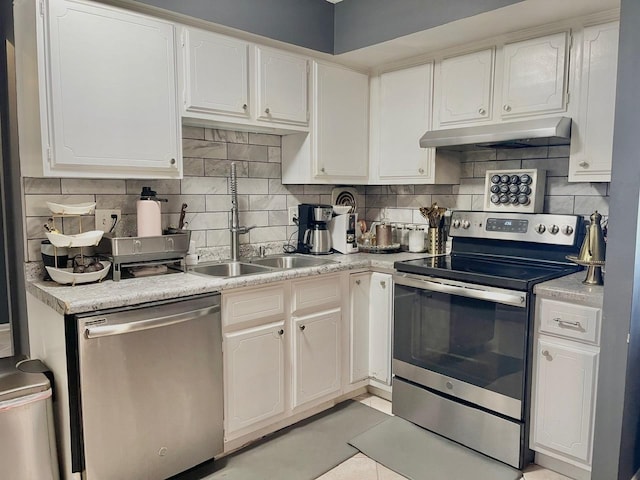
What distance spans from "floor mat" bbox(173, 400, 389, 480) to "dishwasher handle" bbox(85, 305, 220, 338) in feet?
2.51

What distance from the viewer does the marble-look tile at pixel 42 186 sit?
2171 mm

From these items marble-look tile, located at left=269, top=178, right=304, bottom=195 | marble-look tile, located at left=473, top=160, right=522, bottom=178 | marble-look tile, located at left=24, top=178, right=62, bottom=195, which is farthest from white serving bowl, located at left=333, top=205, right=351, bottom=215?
marble-look tile, located at left=24, top=178, right=62, bottom=195

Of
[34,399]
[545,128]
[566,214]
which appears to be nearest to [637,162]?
[545,128]

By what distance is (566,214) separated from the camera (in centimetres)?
258

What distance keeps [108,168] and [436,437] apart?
2.16 metres

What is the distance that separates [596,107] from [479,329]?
1234mm

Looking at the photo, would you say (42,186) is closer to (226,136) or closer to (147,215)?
(147,215)

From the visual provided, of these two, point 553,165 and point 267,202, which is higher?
point 553,165

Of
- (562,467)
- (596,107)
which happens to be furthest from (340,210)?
(562,467)

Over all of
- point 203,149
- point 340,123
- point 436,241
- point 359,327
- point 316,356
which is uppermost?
point 340,123

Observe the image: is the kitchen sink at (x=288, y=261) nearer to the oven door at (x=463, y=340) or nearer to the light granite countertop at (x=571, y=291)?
the oven door at (x=463, y=340)

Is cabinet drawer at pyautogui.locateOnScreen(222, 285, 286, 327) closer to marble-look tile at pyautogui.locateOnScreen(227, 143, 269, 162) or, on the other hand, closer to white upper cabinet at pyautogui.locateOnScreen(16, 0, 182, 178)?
white upper cabinet at pyautogui.locateOnScreen(16, 0, 182, 178)

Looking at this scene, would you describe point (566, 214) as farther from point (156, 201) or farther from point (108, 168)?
point (108, 168)

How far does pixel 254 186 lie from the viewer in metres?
3.03
